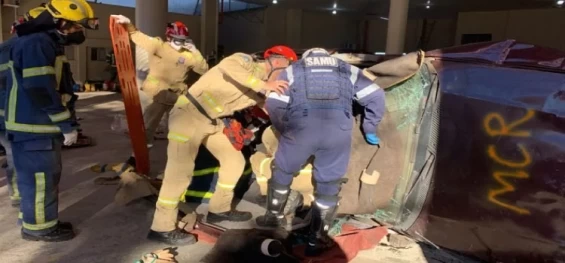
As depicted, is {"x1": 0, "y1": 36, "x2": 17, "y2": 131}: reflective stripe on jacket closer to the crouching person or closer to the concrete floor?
the concrete floor

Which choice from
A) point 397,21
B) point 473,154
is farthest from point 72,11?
point 397,21

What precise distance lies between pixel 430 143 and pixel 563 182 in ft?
2.49

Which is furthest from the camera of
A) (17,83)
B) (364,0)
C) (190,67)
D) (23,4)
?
(364,0)

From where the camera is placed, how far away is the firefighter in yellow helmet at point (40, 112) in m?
2.87

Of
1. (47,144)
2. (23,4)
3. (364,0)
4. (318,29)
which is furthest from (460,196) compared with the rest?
(318,29)

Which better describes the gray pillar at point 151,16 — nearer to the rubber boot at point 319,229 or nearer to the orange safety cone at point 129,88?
the orange safety cone at point 129,88

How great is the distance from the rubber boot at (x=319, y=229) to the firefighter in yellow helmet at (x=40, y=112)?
169 cm

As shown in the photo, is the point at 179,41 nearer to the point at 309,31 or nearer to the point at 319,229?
the point at 319,229

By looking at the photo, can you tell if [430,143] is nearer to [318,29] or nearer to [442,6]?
[442,6]

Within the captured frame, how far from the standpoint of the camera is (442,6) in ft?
60.3

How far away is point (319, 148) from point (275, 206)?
0.54 m

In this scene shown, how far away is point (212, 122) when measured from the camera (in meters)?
3.29

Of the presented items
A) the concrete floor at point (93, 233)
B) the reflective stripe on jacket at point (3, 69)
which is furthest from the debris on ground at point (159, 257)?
the reflective stripe on jacket at point (3, 69)

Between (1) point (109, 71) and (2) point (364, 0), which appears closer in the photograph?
(1) point (109, 71)
